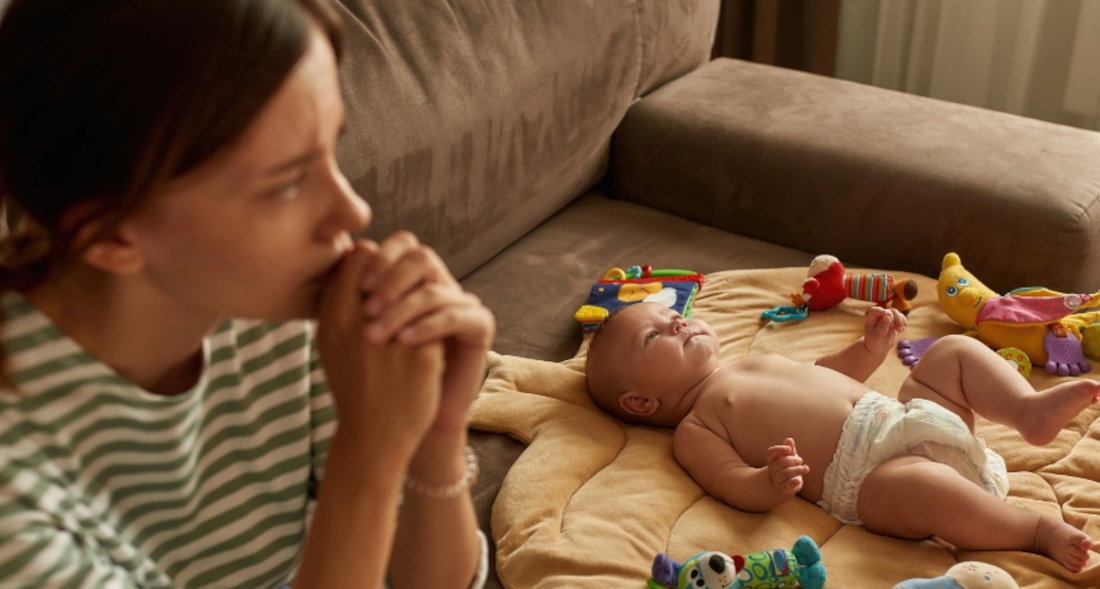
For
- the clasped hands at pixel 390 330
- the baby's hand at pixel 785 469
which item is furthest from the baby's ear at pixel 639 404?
the clasped hands at pixel 390 330

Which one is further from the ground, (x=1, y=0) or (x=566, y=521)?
(x=1, y=0)

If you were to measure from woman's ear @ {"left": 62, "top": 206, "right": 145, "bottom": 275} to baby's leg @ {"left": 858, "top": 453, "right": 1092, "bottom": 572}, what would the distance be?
3.92ft

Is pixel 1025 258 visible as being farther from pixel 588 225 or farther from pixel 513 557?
pixel 513 557

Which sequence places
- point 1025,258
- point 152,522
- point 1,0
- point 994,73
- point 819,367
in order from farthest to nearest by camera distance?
point 994,73
point 1025,258
point 819,367
point 1,0
point 152,522

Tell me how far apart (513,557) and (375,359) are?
80 cm

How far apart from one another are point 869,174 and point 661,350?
643 mm

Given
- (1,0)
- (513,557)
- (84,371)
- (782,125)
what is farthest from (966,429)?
(1,0)

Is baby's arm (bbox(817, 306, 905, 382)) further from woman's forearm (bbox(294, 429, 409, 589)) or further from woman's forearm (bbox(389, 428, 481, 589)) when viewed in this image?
woman's forearm (bbox(294, 429, 409, 589))

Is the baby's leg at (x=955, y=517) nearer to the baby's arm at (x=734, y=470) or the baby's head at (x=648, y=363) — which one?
the baby's arm at (x=734, y=470)

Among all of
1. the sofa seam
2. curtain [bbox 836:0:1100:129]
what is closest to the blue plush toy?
the sofa seam

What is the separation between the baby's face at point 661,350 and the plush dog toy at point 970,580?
56 centimetres

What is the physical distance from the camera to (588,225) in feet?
8.16

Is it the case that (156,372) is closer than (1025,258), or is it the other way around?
(156,372)

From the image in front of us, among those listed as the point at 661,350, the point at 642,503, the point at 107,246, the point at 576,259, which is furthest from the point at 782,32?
the point at 107,246
